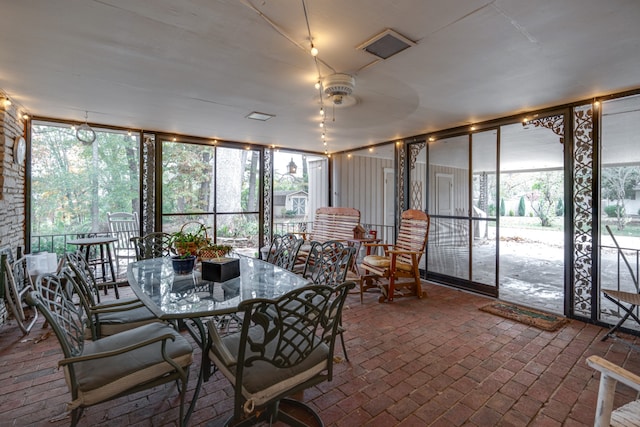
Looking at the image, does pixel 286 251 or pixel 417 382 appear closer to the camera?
pixel 417 382

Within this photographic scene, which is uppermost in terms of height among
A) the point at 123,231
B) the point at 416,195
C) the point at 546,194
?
the point at 546,194

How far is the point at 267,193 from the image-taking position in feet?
21.0

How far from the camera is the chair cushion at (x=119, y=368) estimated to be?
4.65 feet

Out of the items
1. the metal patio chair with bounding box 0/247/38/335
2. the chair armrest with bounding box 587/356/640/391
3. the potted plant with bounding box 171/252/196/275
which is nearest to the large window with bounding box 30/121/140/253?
the metal patio chair with bounding box 0/247/38/335

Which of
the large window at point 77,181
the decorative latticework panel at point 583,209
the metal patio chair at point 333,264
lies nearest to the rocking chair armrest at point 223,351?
the metal patio chair at point 333,264

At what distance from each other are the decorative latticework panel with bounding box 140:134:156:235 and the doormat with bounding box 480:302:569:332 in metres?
5.22

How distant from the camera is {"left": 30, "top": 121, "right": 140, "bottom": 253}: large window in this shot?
7.41 m

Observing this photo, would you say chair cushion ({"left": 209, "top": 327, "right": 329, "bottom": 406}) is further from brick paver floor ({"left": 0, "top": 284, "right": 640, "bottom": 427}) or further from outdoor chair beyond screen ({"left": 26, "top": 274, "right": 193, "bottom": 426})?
brick paver floor ({"left": 0, "top": 284, "right": 640, "bottom": 427})

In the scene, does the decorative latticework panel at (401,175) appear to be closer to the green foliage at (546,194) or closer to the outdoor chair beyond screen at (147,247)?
the outdoor chair beyond screen at (147,247)

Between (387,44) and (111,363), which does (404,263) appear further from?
(111,363)

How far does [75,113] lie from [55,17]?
107 inches

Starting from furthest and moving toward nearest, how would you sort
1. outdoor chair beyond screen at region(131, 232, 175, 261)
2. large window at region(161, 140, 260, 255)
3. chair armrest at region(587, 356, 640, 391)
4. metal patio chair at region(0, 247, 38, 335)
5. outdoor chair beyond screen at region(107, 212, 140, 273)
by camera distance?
1. outdoor chair beyond screen at region(107, 212, 140, 273)
2. large window at region(161, 140, 260, 255)
3. outdoor chair beyond screen at region(131, 232, 175, 261)
4. metal patio chair at region(0, 247, 38, 335)
5. chair armrest at region(587, 356, 640, 391)

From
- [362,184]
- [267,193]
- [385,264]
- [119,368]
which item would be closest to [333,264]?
[119,368]

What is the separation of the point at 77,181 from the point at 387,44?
8.82 metres
